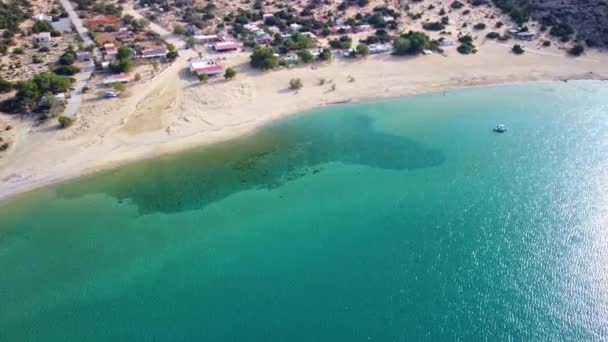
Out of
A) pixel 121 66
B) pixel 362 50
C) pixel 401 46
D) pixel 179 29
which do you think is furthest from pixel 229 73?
pixel 401 46

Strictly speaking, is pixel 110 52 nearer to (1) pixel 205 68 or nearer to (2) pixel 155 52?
(2) pixel 155 52

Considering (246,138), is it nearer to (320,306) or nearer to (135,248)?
(135,248)

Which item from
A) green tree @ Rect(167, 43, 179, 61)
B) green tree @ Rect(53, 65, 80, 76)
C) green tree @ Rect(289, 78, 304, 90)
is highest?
green tree @ Rect(53, 65, 80, 76)

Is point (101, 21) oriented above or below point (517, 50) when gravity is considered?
above

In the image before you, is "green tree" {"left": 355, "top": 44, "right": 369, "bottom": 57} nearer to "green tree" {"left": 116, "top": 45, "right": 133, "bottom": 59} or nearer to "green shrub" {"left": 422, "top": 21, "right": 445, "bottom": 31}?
"green shrub" {"left": 422, "top": 21, "right": 445, "bottom": 31}

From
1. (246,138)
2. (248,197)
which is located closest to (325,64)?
(246,138)

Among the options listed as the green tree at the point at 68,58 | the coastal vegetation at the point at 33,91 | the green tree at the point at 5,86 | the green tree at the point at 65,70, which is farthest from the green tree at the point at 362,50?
the green tree at the point at 5,86

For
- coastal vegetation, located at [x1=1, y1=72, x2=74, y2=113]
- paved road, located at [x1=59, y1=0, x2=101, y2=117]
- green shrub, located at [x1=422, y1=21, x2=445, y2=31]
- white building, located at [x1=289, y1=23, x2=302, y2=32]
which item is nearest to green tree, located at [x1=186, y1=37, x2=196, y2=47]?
paved road, located at [x1=59, y1=0, x2=101, y2=117]
